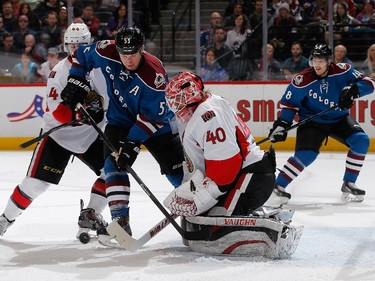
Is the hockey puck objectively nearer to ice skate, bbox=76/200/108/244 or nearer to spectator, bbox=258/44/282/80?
ice skate, bbox=76/200/108/244

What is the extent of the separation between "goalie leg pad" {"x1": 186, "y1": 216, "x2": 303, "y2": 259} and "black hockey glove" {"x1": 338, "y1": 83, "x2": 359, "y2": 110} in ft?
5.59

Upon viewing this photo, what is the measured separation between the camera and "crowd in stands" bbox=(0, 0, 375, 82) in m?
8.12

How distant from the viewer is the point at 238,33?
8250 mm

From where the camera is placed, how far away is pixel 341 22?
26.6 ft

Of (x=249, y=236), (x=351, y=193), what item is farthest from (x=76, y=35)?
(x=351, y=193)

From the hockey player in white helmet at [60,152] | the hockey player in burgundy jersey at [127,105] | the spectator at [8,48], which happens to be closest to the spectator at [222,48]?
the spectator at [8,48]

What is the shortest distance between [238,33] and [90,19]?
1.48 meters

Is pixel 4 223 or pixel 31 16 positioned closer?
pixel 4 223

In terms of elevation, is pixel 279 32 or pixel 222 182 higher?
pixel 222 182

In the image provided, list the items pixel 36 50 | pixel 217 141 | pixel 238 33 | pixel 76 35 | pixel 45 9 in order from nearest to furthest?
1. pixel 217 141
2. pixel 76 35
3. pixel 238 33
4. pixel 36 50
5. pixel 45 9

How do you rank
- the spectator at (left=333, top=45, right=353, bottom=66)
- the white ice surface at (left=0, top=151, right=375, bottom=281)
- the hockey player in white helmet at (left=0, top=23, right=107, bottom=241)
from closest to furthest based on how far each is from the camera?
the white ice surface at (left=0, top=151, right=375, bottom=281) → the hockey player in white helmet at (left=0, top=23, right=107, bottom=241) → the spectator at (left=333, top=45, right=353, bottom=66)

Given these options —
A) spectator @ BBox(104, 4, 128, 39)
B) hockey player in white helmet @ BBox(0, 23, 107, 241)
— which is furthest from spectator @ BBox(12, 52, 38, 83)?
hockey player in white helmet @ BBox(0, 23, 107, 241)

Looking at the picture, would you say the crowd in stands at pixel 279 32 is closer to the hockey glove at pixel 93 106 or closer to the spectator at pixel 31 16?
the spectator at pixel 31 16

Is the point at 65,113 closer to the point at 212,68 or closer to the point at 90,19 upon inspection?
the point at 212,68
